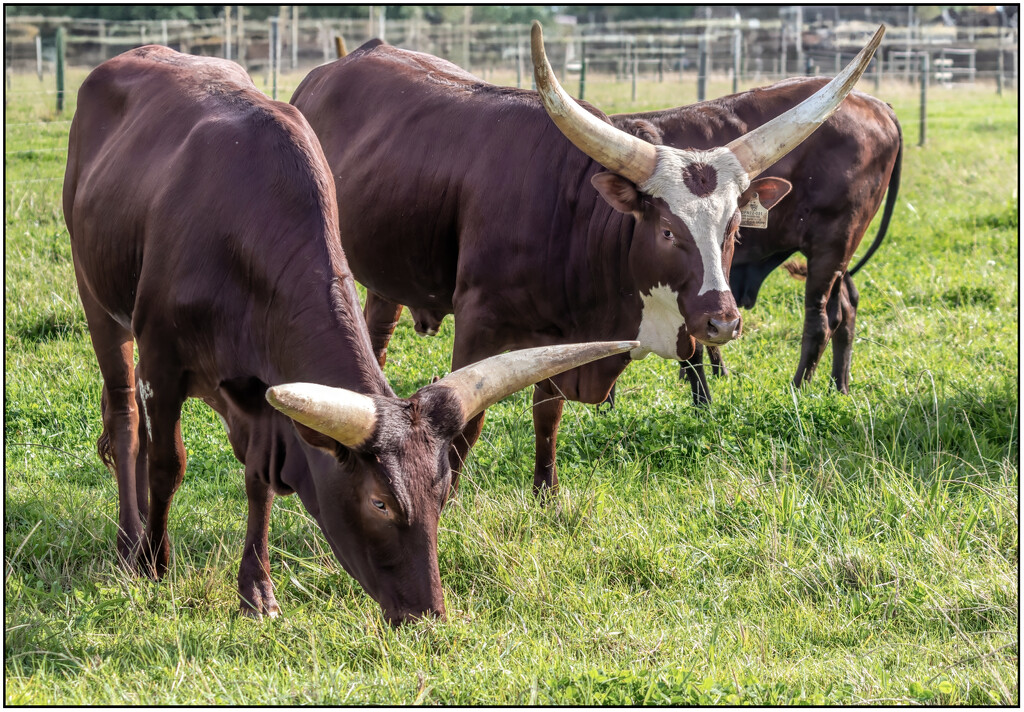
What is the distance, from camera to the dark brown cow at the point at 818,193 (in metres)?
6.65

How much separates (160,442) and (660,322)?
7.12 feet

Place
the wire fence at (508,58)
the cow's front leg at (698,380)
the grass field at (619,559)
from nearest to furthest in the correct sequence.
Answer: the grass field at (619,559) < the cow's front leg at (698,380) < the wire fence at (508,58)

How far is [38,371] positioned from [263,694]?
4175 mm

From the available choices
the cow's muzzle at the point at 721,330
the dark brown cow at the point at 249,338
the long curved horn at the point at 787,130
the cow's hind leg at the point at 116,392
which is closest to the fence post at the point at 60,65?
the dark brown cow at the point at 249,338

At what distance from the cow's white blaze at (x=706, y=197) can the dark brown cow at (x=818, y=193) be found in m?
1.92

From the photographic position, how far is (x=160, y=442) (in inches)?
166

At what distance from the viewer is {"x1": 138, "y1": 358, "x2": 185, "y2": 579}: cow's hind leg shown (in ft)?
13.3

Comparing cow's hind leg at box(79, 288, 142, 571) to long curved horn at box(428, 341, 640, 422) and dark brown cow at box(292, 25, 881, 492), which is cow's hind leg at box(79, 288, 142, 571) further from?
long curved horn at box(428, 341, 640, 422)

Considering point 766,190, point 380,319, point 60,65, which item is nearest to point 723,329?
point 766,190

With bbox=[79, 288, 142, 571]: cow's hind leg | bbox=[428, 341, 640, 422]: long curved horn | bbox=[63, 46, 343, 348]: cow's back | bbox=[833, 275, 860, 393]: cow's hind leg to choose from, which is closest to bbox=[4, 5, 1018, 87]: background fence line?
bbox=[833, 275, 860, 393]: cow's hind leg

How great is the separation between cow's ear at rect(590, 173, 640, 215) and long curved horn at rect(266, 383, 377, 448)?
1771mm

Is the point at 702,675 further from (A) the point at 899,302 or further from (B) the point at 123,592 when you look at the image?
(A) the point at 899,302

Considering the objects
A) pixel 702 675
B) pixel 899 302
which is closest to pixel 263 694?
pixel 702 675

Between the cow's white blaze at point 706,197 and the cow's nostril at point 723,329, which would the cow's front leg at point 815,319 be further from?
the cow's nostril at point 723,329
